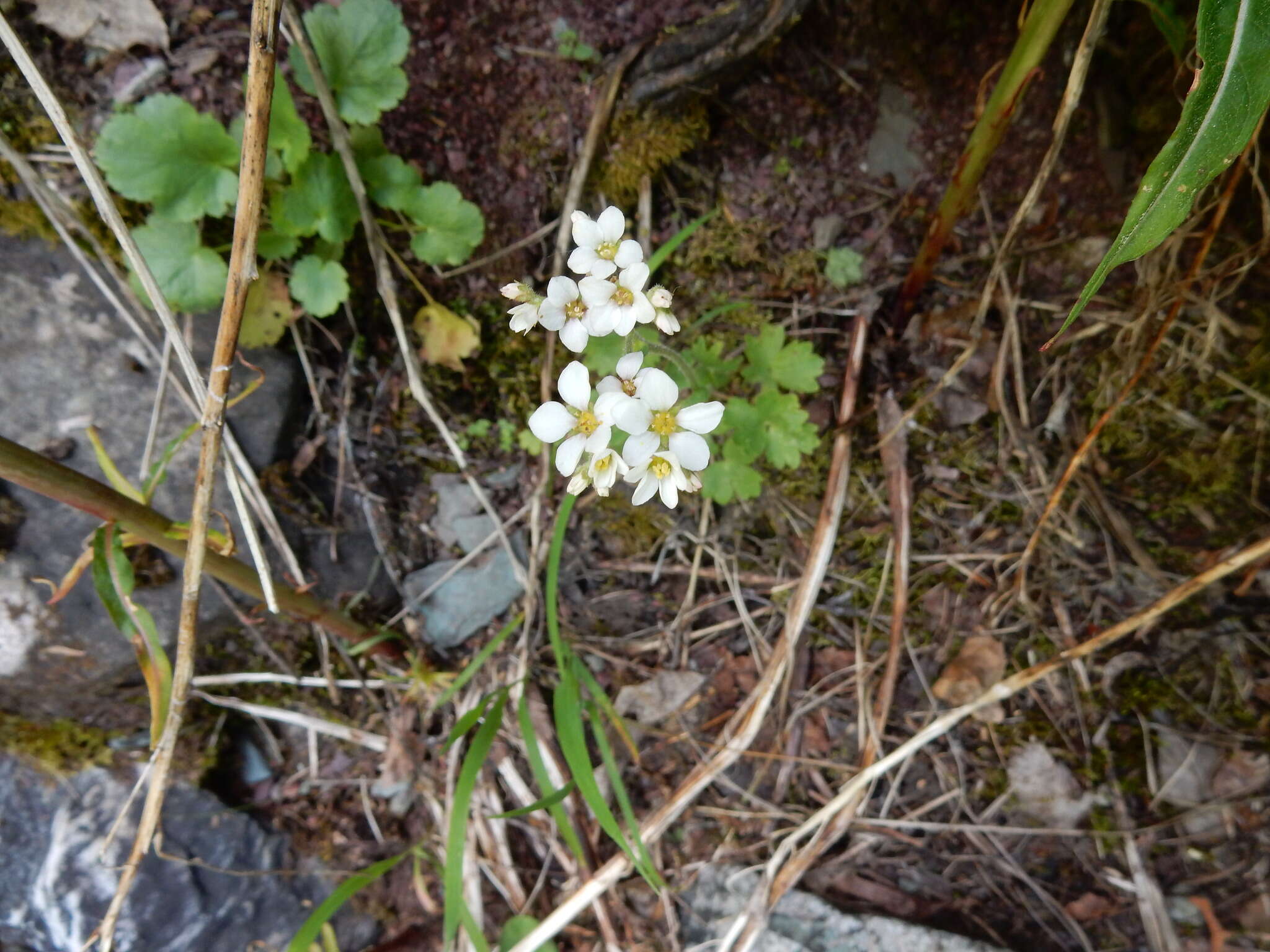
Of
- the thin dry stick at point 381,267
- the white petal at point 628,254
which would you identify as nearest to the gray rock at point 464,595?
the thin dry stick at point 381,267

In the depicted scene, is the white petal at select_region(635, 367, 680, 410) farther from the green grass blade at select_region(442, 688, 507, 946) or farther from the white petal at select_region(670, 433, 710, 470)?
the green grass blade at select_region(442, 688, 507, 946)

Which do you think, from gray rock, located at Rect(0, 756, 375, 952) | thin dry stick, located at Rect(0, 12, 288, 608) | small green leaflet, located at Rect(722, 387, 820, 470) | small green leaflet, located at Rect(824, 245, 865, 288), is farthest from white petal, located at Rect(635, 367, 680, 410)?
gray rock, located at Rect(0, 756, 375, 952)

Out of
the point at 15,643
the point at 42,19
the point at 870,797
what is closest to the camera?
the point at 42,19

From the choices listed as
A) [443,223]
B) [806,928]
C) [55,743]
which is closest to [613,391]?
[443,223]

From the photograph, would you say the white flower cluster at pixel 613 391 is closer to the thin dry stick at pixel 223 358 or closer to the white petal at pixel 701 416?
the white petal at pixel 701 416

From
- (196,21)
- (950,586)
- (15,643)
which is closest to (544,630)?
(950,586)

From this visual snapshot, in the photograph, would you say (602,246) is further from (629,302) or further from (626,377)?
(626,377)

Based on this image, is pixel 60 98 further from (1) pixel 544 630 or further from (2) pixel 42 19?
(1) pixel 544 630
